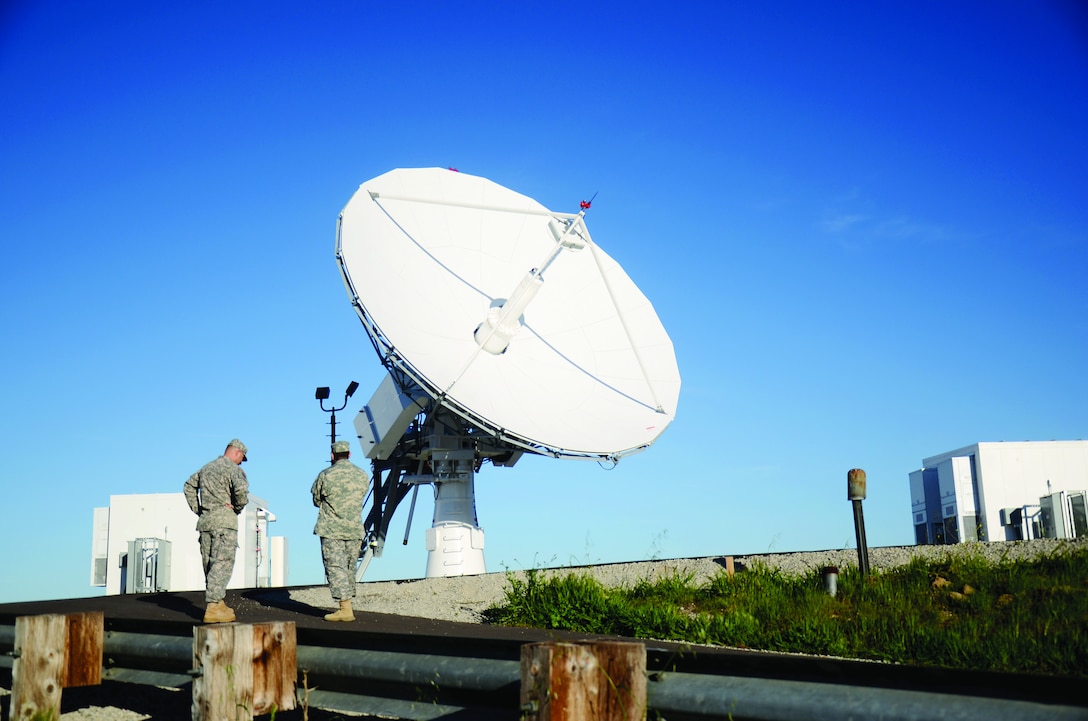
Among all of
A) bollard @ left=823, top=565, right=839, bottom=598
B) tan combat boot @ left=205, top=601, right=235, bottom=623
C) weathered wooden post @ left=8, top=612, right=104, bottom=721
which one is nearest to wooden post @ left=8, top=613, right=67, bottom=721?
weathered wooden post @ left=8, top=612, right=104, bottom=721

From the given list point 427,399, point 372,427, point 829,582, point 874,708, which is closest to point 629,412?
point 427,399

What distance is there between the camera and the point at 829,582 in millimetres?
13250

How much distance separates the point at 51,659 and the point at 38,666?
4.2 inches

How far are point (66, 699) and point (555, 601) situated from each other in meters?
5.71

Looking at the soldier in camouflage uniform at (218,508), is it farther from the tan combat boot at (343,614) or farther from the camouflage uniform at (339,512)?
the tan combat boot at (343,614)

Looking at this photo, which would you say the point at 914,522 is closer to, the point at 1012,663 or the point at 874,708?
the point at 1012,663

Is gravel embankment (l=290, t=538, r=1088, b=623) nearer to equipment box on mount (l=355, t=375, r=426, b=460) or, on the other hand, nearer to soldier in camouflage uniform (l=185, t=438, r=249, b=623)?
soldier in camouflage uniform (l=185, t=438, r=249, b=623)

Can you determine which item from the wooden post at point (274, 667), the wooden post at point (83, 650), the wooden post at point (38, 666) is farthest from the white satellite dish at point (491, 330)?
the wooden post at point (274, 667)

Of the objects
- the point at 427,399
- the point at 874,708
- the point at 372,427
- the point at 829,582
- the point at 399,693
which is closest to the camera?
the point at 874,708

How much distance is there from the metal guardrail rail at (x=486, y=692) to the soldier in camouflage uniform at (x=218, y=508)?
3.99m

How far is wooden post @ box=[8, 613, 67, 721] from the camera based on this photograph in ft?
27.8

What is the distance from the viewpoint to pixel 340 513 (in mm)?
13711

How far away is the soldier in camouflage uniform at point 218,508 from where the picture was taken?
1323 centimetres

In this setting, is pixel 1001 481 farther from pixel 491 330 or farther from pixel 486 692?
pixel 486 692
